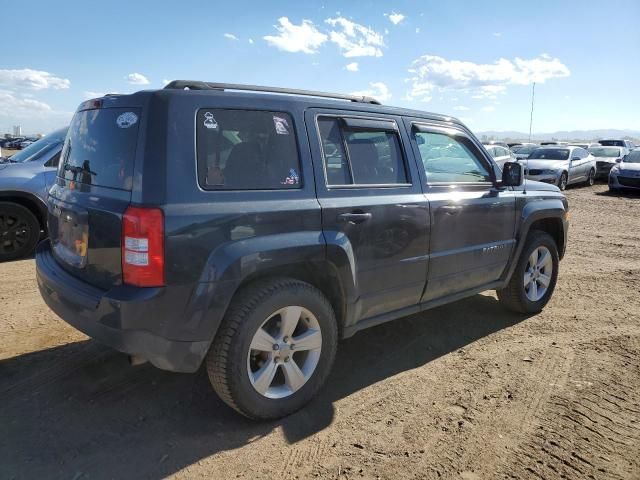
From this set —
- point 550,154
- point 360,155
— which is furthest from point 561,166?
point 360,155

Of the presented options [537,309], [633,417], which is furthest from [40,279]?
[537,309]

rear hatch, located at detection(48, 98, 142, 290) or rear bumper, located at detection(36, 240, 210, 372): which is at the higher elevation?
rear hatch, located at detection(48, 98, 142, 290)

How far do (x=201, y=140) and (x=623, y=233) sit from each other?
9520 millimetres

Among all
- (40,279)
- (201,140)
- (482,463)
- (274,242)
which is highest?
(201,140)

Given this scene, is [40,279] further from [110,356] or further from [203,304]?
[203,304]

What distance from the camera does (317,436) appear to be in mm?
2859

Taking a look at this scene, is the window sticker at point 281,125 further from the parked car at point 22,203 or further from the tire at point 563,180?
the tire at point 563,180

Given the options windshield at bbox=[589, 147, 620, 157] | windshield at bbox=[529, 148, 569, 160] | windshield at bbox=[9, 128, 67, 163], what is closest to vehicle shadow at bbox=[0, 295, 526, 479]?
windshield at bbox=[9, 128, 67, 163]

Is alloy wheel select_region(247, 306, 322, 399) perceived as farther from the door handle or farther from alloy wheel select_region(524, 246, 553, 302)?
alloy wheel select_region(524, 246, 553, 302)

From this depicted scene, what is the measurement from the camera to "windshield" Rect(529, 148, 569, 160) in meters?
17.8

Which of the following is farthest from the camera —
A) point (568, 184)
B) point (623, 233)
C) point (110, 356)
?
point (568, 184)

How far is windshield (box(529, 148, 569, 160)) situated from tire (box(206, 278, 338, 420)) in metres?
17.3

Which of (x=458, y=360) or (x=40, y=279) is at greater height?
(x=40, y=279)

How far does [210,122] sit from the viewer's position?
2689 mm
